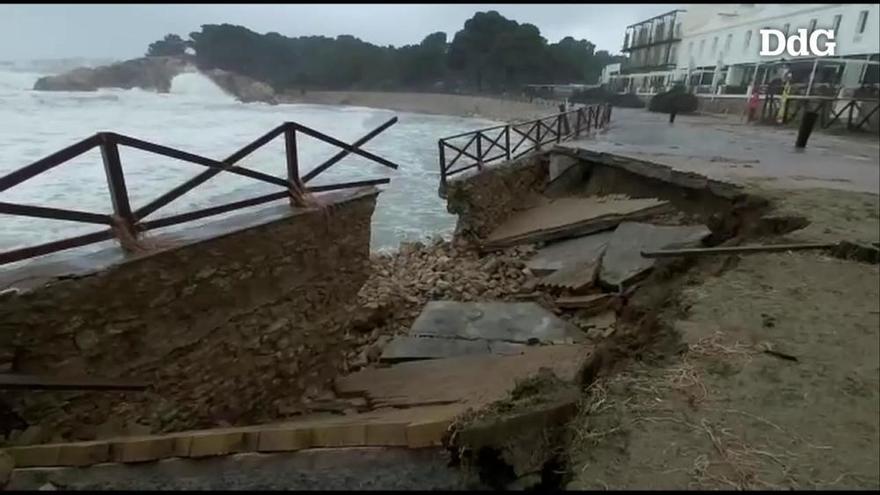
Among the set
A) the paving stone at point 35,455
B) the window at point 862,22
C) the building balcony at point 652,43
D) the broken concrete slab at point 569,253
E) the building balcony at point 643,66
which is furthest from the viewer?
the building balcony at point 652,43

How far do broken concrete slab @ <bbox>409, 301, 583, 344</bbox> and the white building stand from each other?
21.0 metres

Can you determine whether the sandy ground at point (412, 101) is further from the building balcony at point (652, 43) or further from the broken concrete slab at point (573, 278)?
the broken concrete slab at point (573, 278)

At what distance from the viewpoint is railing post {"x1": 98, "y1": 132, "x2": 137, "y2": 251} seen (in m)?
3.43

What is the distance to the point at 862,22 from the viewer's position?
22.7m

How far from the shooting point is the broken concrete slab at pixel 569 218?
8.23m

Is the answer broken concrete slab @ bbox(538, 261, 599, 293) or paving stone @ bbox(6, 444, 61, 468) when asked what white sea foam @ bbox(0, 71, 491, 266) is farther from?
broken concrete slab @ bbox(538, 261, 599, 293)

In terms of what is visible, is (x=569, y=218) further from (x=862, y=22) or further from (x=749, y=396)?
(x=862, y=22)

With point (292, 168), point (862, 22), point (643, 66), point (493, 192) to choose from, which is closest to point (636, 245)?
point (493, 192)

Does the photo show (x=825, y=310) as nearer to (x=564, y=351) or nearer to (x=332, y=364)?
(x=564, y=351)

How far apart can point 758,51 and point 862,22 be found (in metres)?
6.52

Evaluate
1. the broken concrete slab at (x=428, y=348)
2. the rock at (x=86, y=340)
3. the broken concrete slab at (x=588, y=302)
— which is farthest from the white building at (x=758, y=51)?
the rock at (x=86, y=340)

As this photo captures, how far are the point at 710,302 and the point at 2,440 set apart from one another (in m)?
4.44

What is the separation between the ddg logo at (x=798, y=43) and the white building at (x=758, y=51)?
0.27m

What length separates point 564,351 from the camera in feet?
17.1
